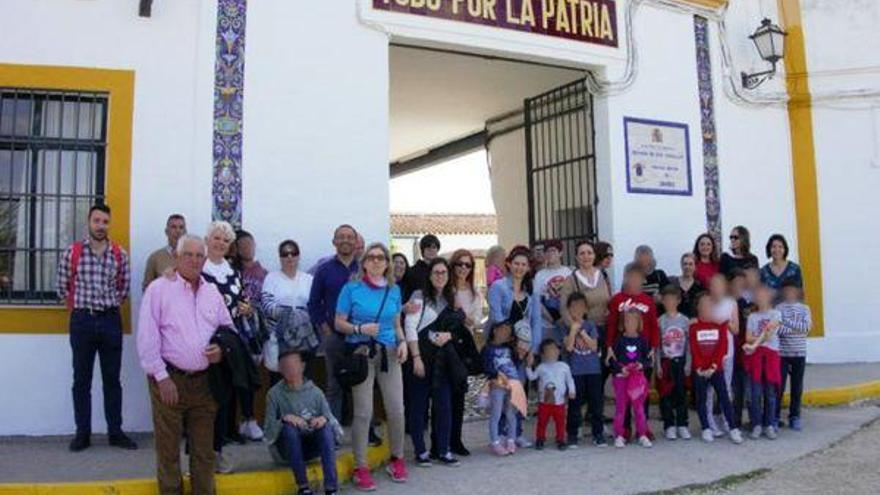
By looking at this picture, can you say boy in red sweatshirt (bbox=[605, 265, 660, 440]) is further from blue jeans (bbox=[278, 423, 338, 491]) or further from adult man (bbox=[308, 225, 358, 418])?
blue jeans (bbox=[278, 423, 338, 491])

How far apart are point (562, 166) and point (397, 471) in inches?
203

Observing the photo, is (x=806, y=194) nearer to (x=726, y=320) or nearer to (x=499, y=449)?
(x=726, y=320)

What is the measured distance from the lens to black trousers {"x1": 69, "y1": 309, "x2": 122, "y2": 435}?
19.3ft

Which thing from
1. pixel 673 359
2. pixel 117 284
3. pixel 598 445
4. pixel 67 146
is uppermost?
pixel 67 146

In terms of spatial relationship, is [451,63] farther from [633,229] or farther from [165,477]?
[165,477]

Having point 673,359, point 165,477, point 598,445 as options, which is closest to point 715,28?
point 673,359

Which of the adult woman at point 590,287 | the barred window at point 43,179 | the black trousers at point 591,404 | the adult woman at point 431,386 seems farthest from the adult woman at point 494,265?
the barred window at point 43,179

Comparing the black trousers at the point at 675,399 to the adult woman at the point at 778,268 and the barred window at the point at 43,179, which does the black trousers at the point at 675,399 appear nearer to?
the adult woman at the point at 778,268

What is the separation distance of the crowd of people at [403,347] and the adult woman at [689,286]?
16 mm

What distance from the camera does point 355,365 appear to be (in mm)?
5246

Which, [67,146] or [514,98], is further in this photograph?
[514,98]

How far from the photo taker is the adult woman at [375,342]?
5.33 m

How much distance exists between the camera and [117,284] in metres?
5.98

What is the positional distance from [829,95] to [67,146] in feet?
27.0
